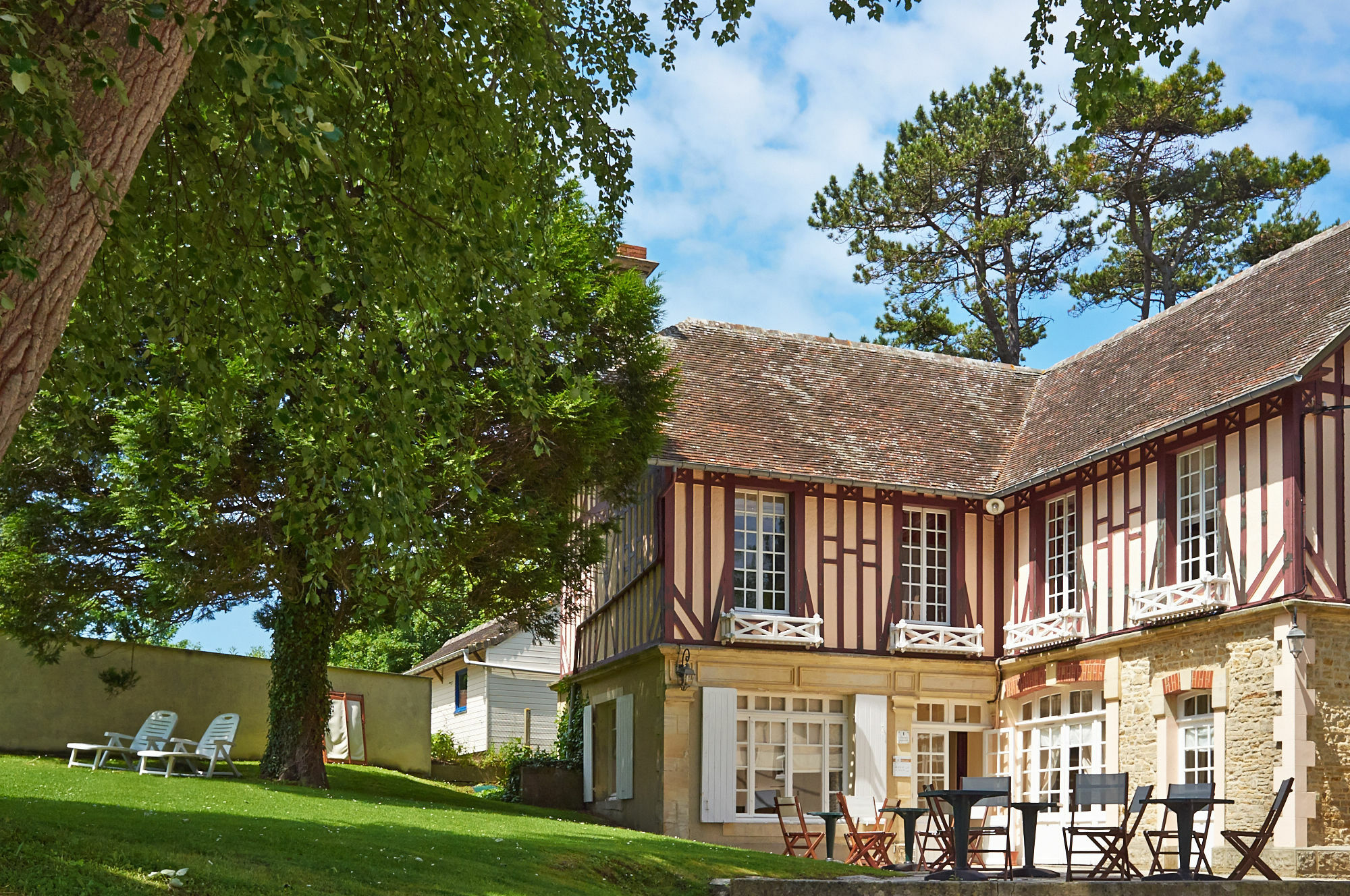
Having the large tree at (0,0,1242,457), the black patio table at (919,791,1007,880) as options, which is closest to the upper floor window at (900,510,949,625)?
the black patio table at (919,791,1007,880)

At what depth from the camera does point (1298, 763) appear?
12078 millimetres

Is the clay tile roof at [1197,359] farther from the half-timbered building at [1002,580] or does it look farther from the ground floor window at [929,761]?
the ground floor window at [929,761]

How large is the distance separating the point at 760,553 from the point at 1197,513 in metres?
4.99

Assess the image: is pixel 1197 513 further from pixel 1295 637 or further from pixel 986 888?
pixel 986 888

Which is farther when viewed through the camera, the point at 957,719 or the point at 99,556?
the point at 957,719

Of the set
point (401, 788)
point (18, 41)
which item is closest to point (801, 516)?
point (401, 788)

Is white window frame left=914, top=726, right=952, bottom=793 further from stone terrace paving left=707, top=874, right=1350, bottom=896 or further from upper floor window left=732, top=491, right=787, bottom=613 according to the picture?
stone terrace paving left=707, top=874, right=1350, bottom=896

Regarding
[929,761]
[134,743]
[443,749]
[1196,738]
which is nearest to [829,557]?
[929,761]

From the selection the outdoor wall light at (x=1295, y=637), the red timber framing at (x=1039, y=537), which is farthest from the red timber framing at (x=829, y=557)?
the outdoor wall light at (x=1295, y=637)

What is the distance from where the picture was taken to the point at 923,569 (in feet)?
55.3

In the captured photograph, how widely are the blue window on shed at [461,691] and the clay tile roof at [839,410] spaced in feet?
40.8

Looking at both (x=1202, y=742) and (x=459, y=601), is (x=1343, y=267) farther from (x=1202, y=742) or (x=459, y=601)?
(x=459, y=601)

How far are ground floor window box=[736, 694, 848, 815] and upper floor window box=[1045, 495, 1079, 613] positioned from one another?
2.89 meters

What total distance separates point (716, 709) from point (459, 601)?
11.1ft
